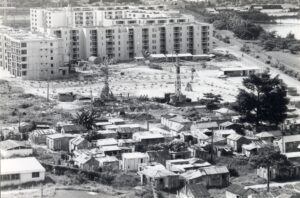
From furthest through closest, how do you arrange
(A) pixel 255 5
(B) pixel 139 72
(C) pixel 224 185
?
(A) pixel 255 5
(B) pixel 139 72
(C) pixel 224 185

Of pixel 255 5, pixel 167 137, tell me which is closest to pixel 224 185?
pixel 167 137

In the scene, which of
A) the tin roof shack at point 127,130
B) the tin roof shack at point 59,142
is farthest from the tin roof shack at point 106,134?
the tin roof shack at point 59,142

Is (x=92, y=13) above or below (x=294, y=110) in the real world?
above

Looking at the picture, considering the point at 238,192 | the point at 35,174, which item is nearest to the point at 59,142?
the point at 35,174

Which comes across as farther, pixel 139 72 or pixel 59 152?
pixel 139 72

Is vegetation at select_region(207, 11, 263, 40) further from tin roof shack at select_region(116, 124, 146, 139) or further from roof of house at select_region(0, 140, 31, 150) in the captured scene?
roof of house at select_region(0, 140, 31, 150)

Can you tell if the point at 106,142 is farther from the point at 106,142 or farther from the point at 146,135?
the point at 146,135

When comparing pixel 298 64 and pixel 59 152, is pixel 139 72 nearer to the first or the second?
pixel 298 64
